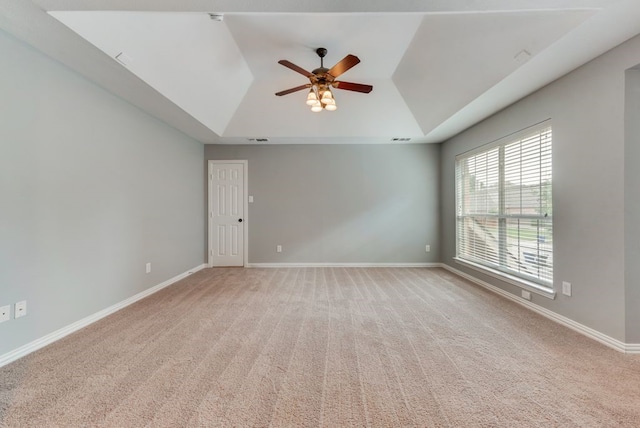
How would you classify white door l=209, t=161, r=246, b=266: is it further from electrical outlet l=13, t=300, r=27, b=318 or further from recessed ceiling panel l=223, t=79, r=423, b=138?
electrical outlet l=13, t=300, r=27, b=318

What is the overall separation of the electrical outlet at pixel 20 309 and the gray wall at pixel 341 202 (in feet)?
10.5

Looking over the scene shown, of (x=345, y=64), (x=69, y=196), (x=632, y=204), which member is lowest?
(x=632, y=204)

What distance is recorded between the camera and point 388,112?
13.6 ft

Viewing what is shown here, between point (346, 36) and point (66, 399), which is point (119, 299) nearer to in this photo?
point (66, 399)

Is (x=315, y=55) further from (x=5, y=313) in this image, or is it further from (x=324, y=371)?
(x=5, y=313)

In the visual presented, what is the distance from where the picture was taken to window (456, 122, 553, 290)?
275cm

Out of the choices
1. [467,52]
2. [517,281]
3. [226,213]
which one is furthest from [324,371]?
[226,213]

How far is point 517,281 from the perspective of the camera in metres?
3.07

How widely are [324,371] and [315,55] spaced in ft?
11.4

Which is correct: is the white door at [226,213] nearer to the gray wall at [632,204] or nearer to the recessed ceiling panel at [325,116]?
the recessed ceiling panel at [325,116]

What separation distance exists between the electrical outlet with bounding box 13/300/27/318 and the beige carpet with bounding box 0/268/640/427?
1.08ft

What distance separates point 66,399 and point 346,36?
12.9 ft

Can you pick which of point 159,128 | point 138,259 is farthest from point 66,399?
point 159,128

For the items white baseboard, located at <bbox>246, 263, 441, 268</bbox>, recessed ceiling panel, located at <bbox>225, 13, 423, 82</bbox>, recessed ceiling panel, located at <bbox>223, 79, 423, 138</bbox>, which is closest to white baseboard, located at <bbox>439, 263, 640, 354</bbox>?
white baseboard, located at <bbox>246, 263, 441, 268</bbox>
